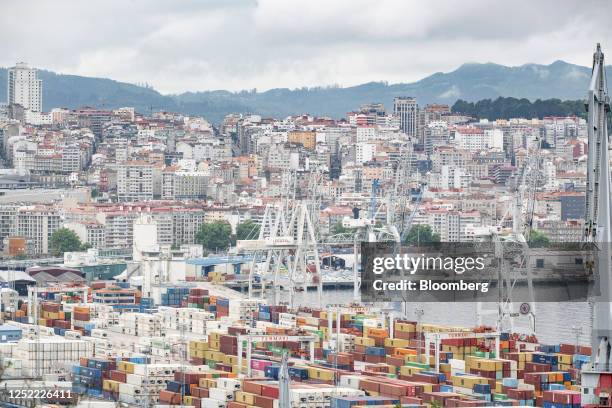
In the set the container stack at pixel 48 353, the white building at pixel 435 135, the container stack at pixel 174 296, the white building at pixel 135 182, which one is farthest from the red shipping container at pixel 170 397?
the white building at pixel 435 135

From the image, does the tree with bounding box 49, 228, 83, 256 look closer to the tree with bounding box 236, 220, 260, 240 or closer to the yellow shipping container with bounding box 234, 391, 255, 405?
the tree with bounding box 236, 220, 260, 240

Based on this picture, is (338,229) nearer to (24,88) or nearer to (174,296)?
(174,296)

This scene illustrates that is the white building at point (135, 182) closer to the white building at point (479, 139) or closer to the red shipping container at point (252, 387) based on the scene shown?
the white building at point (479, 139)

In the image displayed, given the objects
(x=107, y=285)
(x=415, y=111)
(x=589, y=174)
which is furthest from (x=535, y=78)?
(x=589, y=174)

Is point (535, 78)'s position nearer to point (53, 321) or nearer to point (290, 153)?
point (290, 153)

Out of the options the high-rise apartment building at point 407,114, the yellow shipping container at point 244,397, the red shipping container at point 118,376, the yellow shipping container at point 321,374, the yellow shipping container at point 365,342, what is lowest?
the red shipping container at point 118,376

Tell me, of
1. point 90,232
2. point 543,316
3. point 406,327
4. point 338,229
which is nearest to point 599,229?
point 406,327
